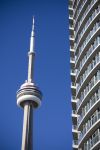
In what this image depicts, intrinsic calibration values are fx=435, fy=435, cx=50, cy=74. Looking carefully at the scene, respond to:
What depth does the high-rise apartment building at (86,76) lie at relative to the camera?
53.8 metres

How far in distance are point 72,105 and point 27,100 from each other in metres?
10.2

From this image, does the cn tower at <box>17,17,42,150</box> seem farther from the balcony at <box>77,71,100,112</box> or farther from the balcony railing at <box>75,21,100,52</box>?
the balcony at <box>77,71,100,112</box>

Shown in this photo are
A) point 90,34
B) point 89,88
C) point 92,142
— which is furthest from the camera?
point 90,34

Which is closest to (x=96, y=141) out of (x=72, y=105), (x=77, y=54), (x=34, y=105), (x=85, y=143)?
(x=85, y=143)

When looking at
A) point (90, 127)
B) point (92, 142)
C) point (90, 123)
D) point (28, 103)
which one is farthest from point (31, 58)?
point (92, 142)

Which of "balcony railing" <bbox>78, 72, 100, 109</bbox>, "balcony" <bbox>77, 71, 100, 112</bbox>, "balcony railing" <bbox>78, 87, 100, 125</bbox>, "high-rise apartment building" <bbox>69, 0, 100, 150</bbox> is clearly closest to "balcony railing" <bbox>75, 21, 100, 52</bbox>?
"high-rise apartment building" <bbox>69, 0, 100, 150</bbox>

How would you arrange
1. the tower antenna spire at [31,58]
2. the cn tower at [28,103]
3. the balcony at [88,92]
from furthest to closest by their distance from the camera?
the tower antenna spire at [31,58] → the cn tower at [28,103] → the balcony at [88,92]

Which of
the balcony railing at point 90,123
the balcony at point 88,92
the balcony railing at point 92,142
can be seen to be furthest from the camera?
the balcony at point 88,92

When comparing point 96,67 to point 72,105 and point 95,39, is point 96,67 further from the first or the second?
point 72,105

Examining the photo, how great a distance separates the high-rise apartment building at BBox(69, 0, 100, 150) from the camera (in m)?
53.8

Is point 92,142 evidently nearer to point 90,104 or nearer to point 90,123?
point 90,123

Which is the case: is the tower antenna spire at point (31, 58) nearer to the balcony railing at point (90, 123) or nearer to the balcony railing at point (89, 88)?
the balcony railing at point (89, 88)

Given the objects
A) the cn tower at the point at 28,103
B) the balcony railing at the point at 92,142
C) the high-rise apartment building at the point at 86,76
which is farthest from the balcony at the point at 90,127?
the cn tower at the point at 28,103

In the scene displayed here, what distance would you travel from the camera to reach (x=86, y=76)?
5916 centimetres
